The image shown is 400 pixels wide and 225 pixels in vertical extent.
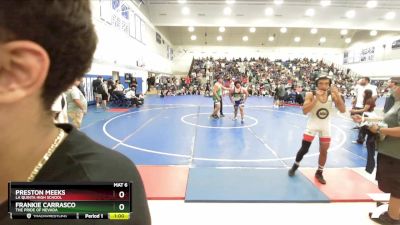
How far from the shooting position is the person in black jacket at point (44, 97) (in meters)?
0.57

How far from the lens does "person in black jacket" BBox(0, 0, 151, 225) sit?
1.86 ft

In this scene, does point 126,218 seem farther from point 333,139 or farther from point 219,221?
point 333,139

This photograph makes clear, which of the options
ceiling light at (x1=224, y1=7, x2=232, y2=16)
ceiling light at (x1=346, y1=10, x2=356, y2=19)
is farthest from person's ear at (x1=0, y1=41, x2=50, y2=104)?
ceiling light at (x1=346, y1=10, x2=356, y2=19)

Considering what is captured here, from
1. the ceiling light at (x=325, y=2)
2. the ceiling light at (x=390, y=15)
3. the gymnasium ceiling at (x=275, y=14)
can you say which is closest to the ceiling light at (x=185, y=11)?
the gymnasium ceiling at (x=275, y=14)

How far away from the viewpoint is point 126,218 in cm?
71

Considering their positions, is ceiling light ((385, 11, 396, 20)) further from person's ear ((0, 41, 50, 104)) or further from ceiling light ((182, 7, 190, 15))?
person's ear ((0, 41, 50, 104))

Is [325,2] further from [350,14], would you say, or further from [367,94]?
[367,94]

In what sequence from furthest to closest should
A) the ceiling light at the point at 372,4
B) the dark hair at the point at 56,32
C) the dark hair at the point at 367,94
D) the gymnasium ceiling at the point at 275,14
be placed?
the gymnasium ceiling at the point at 275,14 < the ceiling light at the point at 372,4 < the dark hair at the point at 367,94 < the dark hair at the point at 56,32

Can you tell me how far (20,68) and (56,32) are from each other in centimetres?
11

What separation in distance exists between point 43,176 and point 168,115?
469 inches

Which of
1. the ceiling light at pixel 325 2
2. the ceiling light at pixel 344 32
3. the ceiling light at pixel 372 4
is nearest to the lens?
the ceiling light at pixel 325 2
